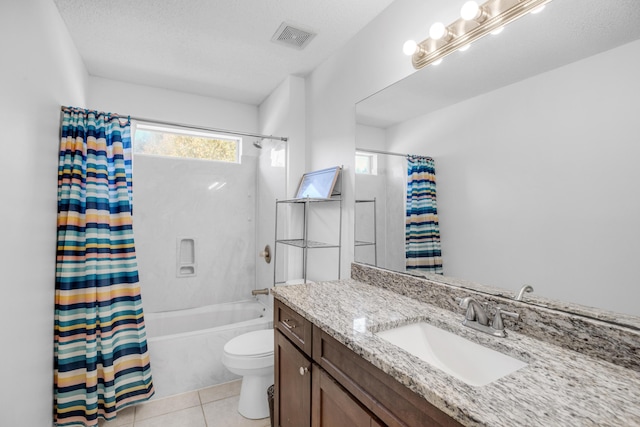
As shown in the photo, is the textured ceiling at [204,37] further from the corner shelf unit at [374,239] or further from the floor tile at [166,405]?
the floor tile at [166,405]

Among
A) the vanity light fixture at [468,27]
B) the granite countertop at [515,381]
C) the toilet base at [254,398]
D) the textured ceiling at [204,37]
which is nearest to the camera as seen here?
the granite countertop at [515,381]

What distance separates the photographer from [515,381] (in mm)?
721

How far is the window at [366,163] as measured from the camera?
1.81m

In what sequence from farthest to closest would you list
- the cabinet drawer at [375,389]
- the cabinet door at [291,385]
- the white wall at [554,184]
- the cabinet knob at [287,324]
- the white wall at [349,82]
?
the white wall at [349,82]
the cabinet knob at [287,324]
the cabinet door at [291,385]
the white wall at [554,184]
the cabinet drawer at [375,389]

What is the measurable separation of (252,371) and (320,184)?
1.35m

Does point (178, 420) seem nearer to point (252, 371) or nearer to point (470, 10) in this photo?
point (252, 371)

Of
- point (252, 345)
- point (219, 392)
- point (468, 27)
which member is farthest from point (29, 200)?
point (468, 27)

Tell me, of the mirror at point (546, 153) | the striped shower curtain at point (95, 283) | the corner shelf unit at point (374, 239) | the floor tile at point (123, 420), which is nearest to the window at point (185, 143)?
the striped shower curtain at point (95, 283)

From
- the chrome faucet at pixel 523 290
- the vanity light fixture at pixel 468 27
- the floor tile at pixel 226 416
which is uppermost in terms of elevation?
the vanity light fixture at pixel 468 27

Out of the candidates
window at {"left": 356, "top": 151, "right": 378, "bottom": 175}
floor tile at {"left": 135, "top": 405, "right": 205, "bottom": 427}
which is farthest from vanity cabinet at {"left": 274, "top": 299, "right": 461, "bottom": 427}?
window at {"left": 356, "top": 151, "right": 378, "bottom": 175}

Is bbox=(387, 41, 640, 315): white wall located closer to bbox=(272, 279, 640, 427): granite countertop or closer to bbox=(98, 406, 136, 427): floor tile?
bbox=(272, 279, 640, 427): granite countertop

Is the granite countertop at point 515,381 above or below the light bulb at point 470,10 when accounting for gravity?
below

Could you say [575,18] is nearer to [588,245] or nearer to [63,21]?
[588,245]

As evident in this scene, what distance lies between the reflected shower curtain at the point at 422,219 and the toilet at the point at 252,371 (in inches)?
44.2
